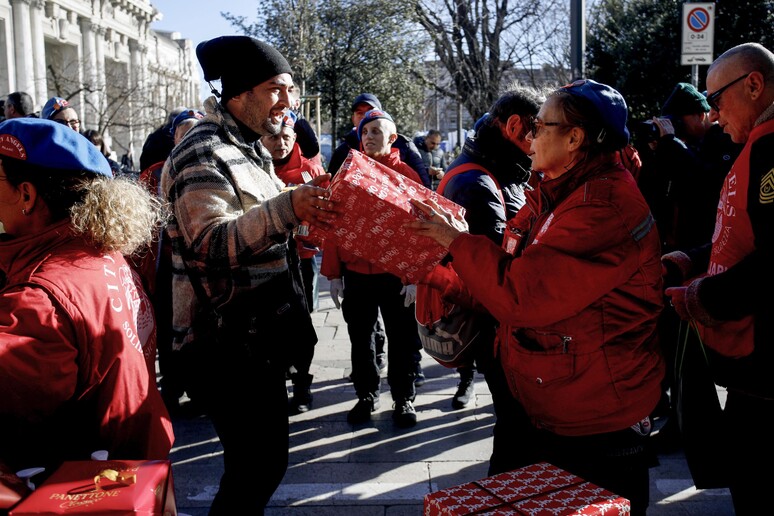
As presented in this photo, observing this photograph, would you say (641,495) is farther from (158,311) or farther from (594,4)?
(594,4)

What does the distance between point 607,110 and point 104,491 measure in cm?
178

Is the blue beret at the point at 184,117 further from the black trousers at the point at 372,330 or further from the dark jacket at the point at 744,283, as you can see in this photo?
the dark jacket at the point at 744,283

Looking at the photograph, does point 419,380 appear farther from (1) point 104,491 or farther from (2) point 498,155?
(1) point 104,491

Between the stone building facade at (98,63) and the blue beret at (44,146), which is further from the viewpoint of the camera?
the stone building facade at (98,63)

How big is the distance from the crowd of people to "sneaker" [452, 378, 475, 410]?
2.25m

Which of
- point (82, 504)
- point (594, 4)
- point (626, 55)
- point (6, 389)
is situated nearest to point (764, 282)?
point (82, 504)

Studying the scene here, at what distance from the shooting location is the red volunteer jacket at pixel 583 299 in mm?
2029

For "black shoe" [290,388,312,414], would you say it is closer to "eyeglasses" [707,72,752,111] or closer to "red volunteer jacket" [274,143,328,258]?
"red volunteer jacket" [274,143,328,258]

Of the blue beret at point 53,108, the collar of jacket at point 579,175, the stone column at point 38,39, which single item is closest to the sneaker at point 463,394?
the collar of jacket at point 579,175

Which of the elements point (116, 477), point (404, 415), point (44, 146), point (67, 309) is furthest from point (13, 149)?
point (404, 415)

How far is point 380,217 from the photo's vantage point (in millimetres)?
2104

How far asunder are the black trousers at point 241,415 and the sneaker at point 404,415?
235 cm

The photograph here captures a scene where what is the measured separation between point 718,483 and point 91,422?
82.9 inches

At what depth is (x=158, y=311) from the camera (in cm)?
483
